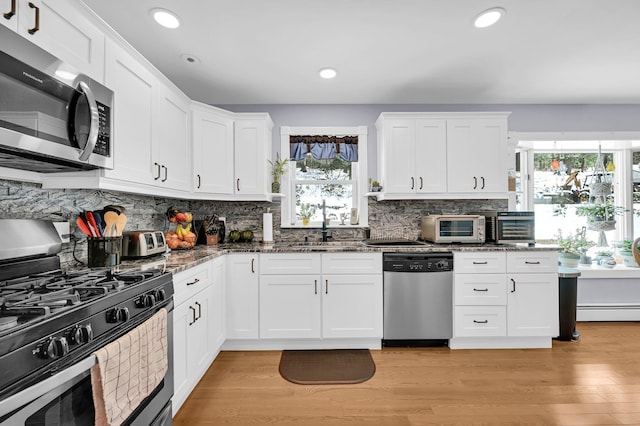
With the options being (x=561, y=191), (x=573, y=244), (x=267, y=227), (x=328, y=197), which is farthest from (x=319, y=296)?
(x=561, y=191)

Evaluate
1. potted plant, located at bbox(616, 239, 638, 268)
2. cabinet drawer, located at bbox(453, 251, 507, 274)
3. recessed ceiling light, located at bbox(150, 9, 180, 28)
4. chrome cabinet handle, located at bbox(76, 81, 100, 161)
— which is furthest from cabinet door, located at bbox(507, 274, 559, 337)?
recessed ceiling light, located at bbox(150, 9, 180, 28)

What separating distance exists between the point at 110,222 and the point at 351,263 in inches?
73.4

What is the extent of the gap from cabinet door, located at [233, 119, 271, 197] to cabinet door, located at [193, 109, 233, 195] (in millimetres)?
79

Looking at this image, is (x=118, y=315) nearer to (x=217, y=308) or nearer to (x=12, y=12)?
(x=12, y=12)

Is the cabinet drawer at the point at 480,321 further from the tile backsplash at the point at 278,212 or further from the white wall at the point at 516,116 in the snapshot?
the white wall at the point at 516,116

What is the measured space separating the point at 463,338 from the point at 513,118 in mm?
2548

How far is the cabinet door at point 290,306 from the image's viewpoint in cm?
278

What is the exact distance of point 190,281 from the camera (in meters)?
2.01

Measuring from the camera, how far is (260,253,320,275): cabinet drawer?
2.79m

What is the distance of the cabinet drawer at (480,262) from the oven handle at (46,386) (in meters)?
2.70

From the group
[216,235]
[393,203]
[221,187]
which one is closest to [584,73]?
[393,203]

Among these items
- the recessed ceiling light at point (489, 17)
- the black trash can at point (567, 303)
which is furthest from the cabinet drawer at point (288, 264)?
the black trash can at point (567, 303)

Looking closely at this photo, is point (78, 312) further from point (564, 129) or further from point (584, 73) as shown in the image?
point (564, 129)

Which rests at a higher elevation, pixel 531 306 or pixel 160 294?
pixel 160 294
